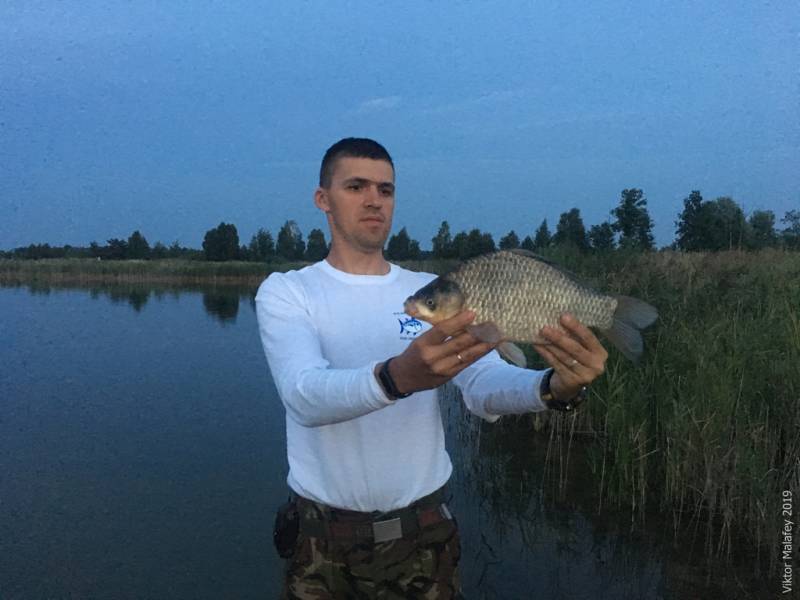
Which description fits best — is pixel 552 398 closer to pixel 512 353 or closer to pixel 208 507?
pixel 512 353

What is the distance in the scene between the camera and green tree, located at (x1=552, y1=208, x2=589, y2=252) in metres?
10.9

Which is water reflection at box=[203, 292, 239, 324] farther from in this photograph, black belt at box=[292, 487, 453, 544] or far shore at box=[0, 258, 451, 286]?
black belt at box=[292, 487, 453, 544]

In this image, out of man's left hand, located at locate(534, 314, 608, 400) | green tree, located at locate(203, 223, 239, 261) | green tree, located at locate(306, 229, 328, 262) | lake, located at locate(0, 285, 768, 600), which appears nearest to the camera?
man's left hand, located at locate(534, 314, 608, 400)

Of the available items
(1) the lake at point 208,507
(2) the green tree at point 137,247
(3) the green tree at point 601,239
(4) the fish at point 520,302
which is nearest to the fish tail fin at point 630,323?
(4) the fish at point 520,302

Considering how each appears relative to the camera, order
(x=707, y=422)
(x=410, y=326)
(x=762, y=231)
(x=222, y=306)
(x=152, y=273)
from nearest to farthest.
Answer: (x=410, y=326)
(x=707, y=422)
(x=762, y=231)
(x=222, y=306)
(x=152, y=273)

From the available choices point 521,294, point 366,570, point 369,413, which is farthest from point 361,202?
→ point 366,570

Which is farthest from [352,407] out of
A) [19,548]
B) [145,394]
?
[145,394]

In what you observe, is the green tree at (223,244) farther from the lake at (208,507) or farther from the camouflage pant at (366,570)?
the camouflage pant at (366,570)

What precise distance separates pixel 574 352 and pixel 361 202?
1.00 metres

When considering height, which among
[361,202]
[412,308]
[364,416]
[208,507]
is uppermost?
[361,202]

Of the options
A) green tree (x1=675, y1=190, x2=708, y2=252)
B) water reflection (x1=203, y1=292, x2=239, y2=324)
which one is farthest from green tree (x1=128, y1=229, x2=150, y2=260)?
green tree (x1=675, y1=190, x2=708, y2=252)

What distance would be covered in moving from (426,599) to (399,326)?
993 millimetres

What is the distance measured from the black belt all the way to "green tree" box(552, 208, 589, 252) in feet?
28.2

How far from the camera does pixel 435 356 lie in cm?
192
